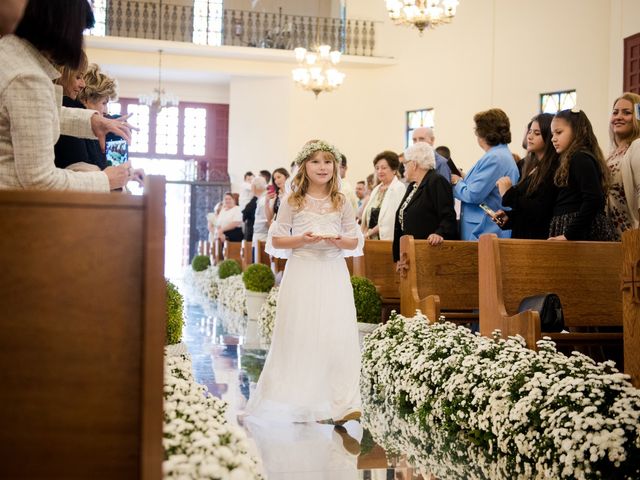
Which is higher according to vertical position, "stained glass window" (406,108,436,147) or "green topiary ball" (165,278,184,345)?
"stained glass window" (406,108,436,147)

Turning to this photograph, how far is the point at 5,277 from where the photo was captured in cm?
167

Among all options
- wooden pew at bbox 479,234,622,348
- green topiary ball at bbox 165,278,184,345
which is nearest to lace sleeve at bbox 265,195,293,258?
green topiary ball at bbox 165,278,184,345

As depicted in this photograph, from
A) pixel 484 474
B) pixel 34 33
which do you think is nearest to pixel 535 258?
pixel 484 474

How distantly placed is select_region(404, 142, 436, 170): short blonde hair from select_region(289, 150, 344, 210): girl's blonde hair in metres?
1.52

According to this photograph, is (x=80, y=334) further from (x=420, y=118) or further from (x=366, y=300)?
(x=420, y=118)

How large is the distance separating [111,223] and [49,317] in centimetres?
22

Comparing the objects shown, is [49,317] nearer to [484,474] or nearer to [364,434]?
[484,474]

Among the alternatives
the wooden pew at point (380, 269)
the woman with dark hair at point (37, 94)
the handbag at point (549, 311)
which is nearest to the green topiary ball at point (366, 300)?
the wooden pew at point (380, 269)

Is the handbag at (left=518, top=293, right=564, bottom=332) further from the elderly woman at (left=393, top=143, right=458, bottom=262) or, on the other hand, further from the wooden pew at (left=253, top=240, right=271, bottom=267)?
the wooden pew at (left=253, top=240, right=271, bottom=267)

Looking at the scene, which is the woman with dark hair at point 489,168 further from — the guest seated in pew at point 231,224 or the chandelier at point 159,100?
the chandelier at point 159,100

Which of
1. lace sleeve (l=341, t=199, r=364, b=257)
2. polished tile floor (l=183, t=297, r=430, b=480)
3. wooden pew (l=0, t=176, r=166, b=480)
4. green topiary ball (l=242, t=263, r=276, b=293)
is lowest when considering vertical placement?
polished tile floor (l=183, t=297, r=430, b=480)

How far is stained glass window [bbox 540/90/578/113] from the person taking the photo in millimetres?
16547

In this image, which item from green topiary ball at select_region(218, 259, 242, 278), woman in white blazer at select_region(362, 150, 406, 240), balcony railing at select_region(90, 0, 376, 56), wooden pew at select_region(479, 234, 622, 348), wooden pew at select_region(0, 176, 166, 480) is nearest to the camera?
wooden pew at select_region(0, 176, 166, 480)

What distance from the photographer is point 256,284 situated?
10.8 m
